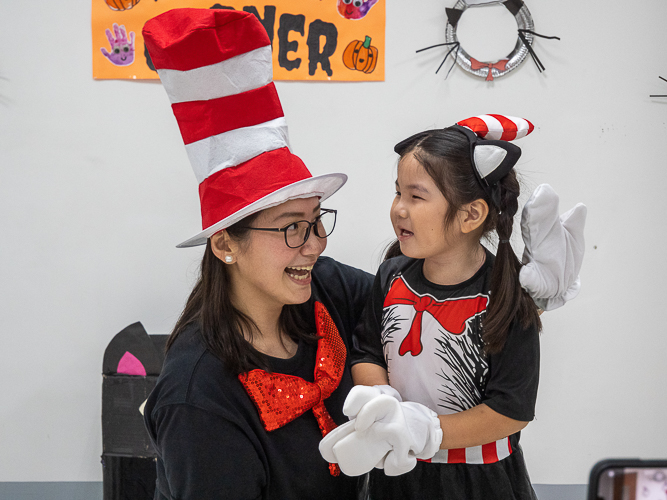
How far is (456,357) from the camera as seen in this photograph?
1022mm

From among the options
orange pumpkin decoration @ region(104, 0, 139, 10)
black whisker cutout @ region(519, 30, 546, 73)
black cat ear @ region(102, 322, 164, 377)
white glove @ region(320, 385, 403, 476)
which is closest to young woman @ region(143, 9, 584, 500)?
white glove @ region(320, 385, 403, 476)

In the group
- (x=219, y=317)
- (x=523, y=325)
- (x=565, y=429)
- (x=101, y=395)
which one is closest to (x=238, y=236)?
(x=219, y=317)

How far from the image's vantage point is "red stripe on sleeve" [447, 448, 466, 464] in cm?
103

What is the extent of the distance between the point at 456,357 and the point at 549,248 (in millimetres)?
281

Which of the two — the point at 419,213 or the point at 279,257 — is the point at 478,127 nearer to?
the point at 419,213

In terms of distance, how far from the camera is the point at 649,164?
1.79 m

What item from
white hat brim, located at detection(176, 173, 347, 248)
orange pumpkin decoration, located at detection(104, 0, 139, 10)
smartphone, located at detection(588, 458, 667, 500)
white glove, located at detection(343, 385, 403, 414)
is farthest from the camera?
orange pumpkin decoration, located at detection(104, 0, 139, 10)

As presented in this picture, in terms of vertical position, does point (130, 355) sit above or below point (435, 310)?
below

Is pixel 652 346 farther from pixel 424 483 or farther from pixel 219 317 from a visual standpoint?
pixel 219 317

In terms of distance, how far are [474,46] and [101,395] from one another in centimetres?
180

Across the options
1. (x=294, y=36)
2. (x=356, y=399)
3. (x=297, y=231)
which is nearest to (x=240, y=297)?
(x=297, y=231)

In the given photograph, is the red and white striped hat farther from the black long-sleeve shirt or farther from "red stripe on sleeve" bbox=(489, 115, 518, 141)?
the black long-sleeve shirt

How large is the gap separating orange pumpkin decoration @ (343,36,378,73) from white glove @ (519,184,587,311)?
38.3 inches

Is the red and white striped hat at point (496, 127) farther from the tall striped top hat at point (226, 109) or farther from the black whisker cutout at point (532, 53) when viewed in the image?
the black whisker cutout at point (532, 53)
